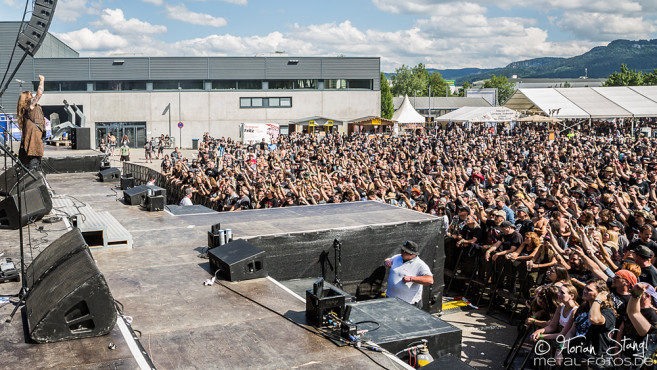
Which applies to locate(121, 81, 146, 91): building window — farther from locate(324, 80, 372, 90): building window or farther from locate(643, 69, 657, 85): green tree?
locate(643, 69, 657, 85): green tree

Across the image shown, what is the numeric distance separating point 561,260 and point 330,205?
5.42 m

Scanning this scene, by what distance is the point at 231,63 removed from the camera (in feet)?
166

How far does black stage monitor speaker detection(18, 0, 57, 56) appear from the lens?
7.54 metres

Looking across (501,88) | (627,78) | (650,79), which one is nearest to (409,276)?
(627,78)

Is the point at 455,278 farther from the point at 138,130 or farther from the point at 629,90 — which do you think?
the point at 138,130

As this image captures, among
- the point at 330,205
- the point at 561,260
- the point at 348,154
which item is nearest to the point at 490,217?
the point at 561,260

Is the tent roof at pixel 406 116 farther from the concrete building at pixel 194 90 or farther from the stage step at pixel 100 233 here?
the stage step at pixel 100 233

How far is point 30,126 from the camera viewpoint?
9453 millimetres

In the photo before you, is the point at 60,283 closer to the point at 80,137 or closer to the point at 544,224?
the point at 544,224

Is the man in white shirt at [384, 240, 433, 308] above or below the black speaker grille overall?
below

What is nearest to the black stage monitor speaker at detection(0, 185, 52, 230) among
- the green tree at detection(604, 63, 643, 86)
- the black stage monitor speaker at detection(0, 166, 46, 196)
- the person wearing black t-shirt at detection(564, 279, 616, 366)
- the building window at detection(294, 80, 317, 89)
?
the black stage monitor speaker at detection(0, 166, 46, 196)

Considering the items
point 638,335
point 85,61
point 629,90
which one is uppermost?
point 85,61

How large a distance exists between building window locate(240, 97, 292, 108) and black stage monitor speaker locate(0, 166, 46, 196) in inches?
1516

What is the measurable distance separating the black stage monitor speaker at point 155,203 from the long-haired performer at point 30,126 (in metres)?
2.13
